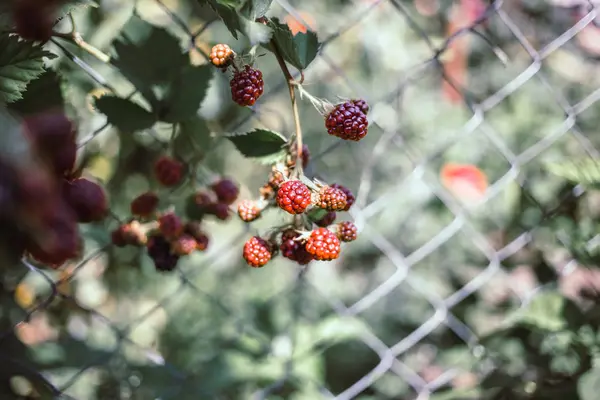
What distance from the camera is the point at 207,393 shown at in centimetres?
87

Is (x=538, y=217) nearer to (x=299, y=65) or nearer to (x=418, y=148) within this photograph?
(x=418, y=148)

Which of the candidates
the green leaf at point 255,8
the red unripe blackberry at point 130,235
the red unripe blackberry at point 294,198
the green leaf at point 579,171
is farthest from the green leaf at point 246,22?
the green leaf at point 579,171

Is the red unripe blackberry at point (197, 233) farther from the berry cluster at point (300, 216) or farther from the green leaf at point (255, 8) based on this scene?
the green leaf at point (255, 8)

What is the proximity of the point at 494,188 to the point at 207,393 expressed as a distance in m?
0.52

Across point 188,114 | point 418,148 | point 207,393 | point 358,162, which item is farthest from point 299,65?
point 418,148

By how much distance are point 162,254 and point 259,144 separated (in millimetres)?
202

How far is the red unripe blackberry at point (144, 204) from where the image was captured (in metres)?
0.73

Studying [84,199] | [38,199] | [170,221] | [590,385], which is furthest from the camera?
[590,385]

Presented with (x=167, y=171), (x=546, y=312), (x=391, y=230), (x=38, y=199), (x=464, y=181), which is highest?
(x=464, y=181)

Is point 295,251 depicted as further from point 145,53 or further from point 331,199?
point 145,53

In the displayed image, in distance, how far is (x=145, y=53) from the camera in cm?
67

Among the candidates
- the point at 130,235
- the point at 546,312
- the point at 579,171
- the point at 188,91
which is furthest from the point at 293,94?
the point at 546,312

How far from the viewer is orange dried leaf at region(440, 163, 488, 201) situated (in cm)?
138

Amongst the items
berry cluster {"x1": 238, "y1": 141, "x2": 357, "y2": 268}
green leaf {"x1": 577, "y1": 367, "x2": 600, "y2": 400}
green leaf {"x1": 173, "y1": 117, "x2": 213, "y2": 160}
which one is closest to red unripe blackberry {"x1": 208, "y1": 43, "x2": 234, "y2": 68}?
berry cluster {"x1": 238, "y1": 141, "x2": 357, "y2": 268}
